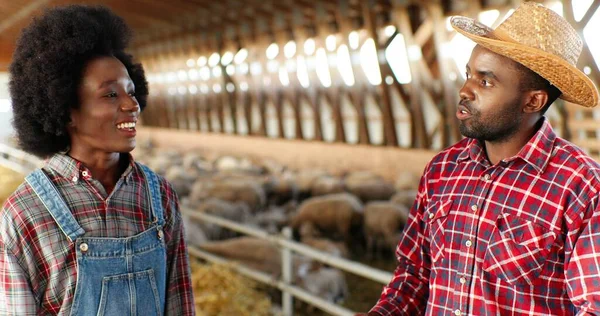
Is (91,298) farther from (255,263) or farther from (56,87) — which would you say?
(255,263)

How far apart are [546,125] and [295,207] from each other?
32.0 ft

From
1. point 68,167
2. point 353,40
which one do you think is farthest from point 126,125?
point 353,40

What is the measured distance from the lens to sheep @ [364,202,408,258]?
→ 9.34 m

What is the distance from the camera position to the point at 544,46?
73.7 inches

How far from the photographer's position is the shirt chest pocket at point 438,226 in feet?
6.56

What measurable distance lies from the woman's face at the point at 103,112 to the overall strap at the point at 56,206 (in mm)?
175

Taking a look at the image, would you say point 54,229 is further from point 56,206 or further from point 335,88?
point 335,88

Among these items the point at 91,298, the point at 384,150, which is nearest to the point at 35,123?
the point at 91,298

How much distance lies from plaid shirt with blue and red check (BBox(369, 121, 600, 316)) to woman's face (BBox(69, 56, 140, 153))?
0.98 metres

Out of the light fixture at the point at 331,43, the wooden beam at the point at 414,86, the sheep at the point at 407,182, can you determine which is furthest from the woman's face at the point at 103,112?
the light fixture at the point at 331,43

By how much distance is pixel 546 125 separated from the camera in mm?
1935

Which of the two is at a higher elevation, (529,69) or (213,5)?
(213,5)

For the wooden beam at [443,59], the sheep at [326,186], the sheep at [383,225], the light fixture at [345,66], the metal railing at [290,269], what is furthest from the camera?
the light fixture at [345,66]

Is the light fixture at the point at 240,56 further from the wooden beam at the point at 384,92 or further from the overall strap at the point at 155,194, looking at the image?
the overall strap at the point at 155,194
